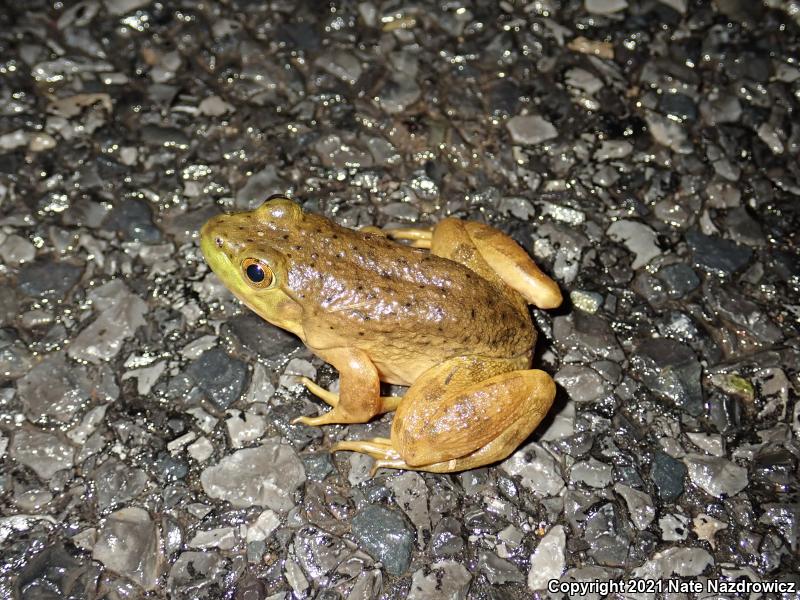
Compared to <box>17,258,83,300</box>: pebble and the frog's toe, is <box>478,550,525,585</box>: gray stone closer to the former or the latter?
the frog's toe

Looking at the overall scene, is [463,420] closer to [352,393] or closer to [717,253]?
[352,393]

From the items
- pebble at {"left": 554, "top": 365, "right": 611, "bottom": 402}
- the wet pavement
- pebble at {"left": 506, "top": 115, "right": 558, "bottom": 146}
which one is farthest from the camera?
pebble at {"left": 506, "top": 115, "right": 558, "bottom": 146}

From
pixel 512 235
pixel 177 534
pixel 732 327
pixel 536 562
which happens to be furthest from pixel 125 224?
pixel 732 327

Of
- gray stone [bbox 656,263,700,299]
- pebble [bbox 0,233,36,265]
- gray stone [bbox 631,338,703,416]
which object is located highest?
gray stone [bbox 656,263,700,299]

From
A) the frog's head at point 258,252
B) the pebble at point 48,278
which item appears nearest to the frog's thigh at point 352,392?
the frog's head at point 258,252

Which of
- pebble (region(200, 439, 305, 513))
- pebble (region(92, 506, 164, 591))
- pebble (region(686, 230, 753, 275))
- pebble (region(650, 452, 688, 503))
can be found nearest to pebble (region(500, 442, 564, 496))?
pebble (region(650, 452, 688, 503))

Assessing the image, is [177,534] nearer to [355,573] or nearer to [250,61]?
[355,573]

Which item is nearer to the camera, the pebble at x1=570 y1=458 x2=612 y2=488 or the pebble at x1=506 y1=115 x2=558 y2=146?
the pebble at x1=570 y1=458 x2=612 y2=488

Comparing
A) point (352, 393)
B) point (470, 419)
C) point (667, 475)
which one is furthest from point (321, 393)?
point (667, 475)
